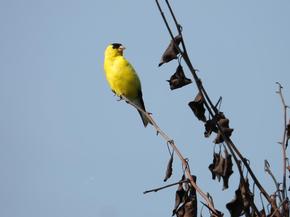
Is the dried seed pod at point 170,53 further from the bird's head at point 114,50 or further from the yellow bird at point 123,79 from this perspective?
the bird's head at point 114,50

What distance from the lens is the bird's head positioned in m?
8.02

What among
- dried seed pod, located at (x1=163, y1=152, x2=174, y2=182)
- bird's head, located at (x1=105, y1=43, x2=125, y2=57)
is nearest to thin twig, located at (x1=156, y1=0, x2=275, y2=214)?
dried seed pod, located at (x1=163, y1=152, x2=174, y2=182)

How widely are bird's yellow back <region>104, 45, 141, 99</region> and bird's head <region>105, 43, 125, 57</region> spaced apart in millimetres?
380

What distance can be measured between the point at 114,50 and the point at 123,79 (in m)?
0.99

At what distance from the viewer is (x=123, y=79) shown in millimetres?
7223

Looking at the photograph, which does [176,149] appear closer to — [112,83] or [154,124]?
[154,124]

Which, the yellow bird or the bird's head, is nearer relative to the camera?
the yellow bird

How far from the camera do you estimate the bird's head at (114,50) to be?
8.02 meters

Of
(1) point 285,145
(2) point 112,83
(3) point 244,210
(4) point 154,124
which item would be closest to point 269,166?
(1) point 285,145

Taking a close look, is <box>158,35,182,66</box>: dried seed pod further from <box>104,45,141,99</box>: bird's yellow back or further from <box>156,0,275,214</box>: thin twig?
<box>104,45,141,99</box>: bird's yellow back

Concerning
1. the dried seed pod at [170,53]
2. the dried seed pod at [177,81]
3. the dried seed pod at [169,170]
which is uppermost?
the dried seed pod at [170,53]

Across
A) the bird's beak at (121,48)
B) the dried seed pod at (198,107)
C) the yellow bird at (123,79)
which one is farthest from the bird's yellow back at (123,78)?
the dried seed pod at (198,107)

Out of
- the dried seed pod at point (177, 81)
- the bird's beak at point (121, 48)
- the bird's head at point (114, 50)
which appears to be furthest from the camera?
the bird's beak at point (121, 48)

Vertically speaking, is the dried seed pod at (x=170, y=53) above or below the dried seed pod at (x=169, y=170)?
above
